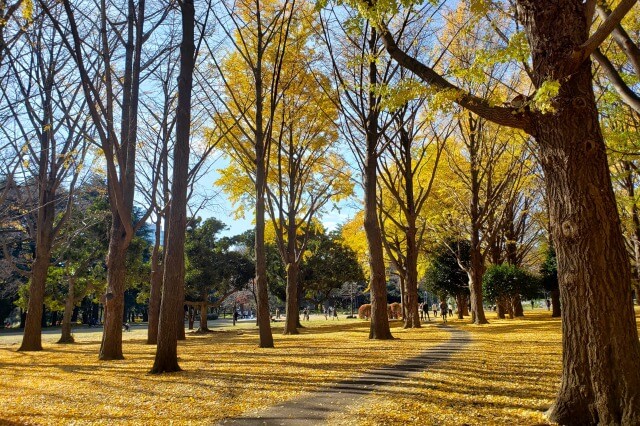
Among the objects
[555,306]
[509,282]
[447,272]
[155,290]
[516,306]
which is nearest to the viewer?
[155,290]

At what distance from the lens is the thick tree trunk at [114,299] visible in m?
9.54

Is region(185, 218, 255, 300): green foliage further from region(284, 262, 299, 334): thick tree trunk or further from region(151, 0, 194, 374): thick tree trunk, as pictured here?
region(151, 0, 194, 374): thick tree trunk

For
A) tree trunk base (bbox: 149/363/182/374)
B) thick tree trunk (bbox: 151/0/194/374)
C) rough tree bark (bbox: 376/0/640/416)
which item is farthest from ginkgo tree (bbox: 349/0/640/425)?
tree trunk base (bbox: 149/363/182/374)

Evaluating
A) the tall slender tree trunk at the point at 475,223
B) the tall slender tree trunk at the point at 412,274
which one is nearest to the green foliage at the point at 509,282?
the tall slender tree trunk at the point at 475,223

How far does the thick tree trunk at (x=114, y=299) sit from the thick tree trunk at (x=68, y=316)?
986 centimetres

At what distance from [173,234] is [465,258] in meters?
23.3

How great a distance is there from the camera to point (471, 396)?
4.87m

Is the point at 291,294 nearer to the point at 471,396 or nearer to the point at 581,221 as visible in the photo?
the point at 471,396

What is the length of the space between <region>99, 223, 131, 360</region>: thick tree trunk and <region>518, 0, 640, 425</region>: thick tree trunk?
28.2 ft

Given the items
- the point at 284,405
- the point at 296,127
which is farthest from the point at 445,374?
the point at 296,127

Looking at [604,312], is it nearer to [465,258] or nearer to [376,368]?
[376,368]

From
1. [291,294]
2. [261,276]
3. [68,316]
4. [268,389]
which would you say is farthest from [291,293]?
[268,389]

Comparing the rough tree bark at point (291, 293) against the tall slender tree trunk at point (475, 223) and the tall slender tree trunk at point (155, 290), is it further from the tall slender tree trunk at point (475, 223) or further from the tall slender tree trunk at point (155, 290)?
the tall slender tree trunk at point (475, 223)

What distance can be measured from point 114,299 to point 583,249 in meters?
9.06
